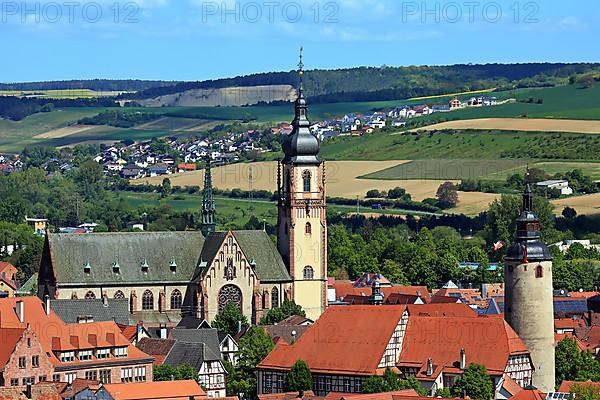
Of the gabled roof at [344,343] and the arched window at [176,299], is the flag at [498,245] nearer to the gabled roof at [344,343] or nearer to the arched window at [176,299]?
the arched window at [176,299]

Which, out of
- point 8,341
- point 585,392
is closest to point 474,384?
point 585,392

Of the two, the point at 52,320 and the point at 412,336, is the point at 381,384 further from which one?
the point at 52,320

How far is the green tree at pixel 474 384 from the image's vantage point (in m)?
94.8

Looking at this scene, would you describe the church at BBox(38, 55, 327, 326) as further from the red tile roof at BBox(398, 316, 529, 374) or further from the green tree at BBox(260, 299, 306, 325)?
the red tile roof at BBox(398, 316, 529, 374)

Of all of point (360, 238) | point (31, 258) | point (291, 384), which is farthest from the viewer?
point (360, 238)

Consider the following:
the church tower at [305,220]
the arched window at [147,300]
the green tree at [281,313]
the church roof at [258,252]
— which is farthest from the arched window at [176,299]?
the church tower at [305,220]

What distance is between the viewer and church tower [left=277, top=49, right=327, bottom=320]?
130 m

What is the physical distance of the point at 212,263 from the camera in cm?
12719

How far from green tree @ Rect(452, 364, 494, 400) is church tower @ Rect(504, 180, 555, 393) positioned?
8.86m

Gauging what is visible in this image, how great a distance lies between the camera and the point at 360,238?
182375 mm

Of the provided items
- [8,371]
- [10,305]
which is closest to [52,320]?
[10,305]

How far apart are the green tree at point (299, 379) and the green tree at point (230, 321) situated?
70.7ft

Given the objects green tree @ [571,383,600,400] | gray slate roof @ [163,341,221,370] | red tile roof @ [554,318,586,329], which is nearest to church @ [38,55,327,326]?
red tile roof @ [554,318,586,329]

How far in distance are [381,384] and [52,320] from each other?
18.3 metres
